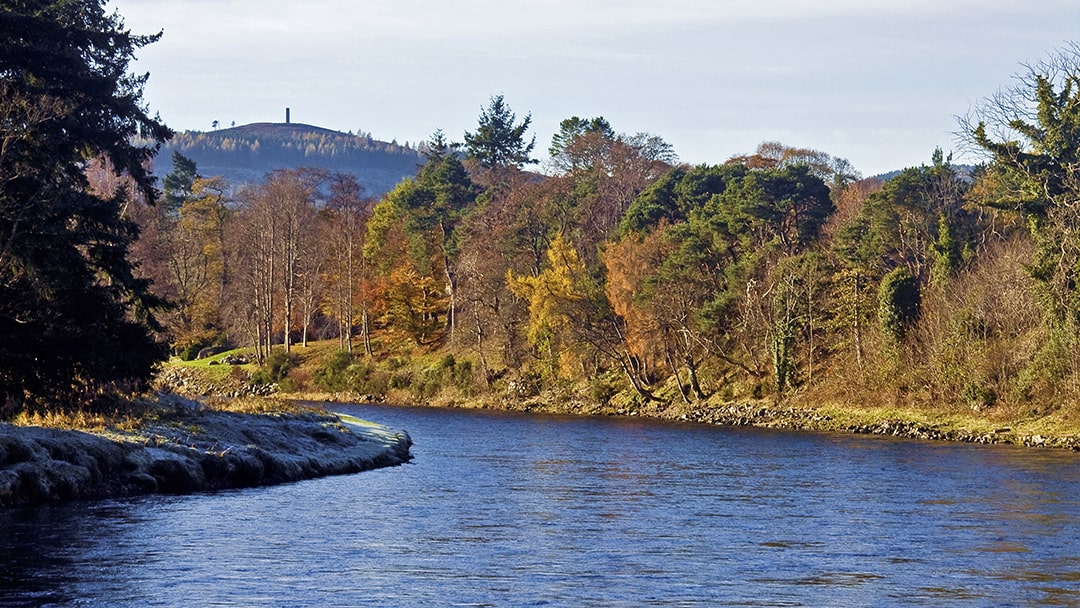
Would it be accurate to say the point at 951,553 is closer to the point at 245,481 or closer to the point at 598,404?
the point at 245,481

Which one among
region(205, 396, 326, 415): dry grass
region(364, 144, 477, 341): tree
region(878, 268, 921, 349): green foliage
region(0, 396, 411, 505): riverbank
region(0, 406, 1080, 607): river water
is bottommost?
region(0, 406, 1080, 607): river water

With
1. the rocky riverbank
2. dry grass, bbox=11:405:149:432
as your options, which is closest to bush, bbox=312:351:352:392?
the rocky riverbank

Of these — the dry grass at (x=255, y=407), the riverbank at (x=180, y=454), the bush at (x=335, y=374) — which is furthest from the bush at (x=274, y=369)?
the riverbank at (x=180, y=454)

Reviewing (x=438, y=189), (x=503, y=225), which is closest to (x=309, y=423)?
(x=503, y=225)

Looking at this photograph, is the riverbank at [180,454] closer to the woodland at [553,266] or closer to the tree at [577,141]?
the woodland at [553,266]

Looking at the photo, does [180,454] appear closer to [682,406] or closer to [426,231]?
[682,406]

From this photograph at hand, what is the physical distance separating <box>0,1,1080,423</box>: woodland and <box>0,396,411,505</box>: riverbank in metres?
2.75

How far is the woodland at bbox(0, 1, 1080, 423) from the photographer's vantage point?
3566 centimetres

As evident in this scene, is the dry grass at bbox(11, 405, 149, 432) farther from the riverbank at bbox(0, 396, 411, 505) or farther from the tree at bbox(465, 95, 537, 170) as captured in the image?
the tree at bbox(465, 95, 537, 170)

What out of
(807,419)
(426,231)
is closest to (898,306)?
(807,419)

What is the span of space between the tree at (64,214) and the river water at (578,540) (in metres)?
7.00

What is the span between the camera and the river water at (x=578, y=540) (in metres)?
19.1

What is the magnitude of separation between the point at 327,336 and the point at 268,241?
500 inches

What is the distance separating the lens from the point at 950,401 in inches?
2425
